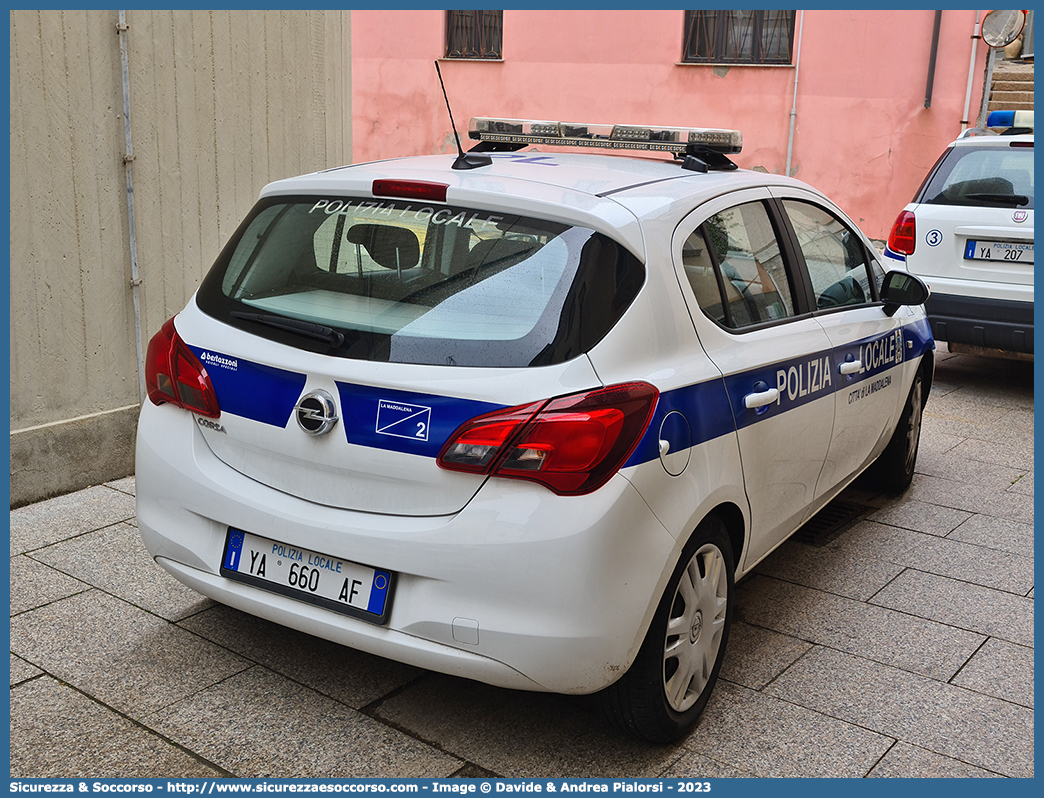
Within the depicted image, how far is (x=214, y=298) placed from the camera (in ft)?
10.9

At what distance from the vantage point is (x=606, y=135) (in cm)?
405

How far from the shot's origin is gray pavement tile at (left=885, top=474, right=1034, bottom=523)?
543 cm

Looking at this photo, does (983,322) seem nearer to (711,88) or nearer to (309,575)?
(309,575)

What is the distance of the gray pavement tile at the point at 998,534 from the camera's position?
4.94m

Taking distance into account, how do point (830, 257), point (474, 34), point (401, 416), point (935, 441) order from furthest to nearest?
point (474, 34)
point (935, 441)
point (830, 257)
point (401, 416)

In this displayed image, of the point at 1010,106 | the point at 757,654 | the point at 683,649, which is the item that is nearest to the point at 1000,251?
the point at 757,654

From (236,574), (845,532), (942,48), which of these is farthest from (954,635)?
(942,48)

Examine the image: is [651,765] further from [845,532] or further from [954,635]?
[845,532]

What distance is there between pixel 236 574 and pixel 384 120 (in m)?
17.9

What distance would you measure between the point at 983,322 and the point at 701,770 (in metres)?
5.68

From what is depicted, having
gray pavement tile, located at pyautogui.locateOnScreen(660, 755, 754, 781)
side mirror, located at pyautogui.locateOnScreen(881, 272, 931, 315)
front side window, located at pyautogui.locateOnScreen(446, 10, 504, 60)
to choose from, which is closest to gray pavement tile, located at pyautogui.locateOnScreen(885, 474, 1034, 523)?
side mirror, located at pyautogui.locateOnScreen(881, 272, 931, 315)

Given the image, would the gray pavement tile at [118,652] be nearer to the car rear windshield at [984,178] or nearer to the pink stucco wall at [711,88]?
the car rear windshield at [984,178]

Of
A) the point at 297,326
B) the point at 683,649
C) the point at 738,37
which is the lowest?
the point at 683,649

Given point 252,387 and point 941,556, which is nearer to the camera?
point 252,387
